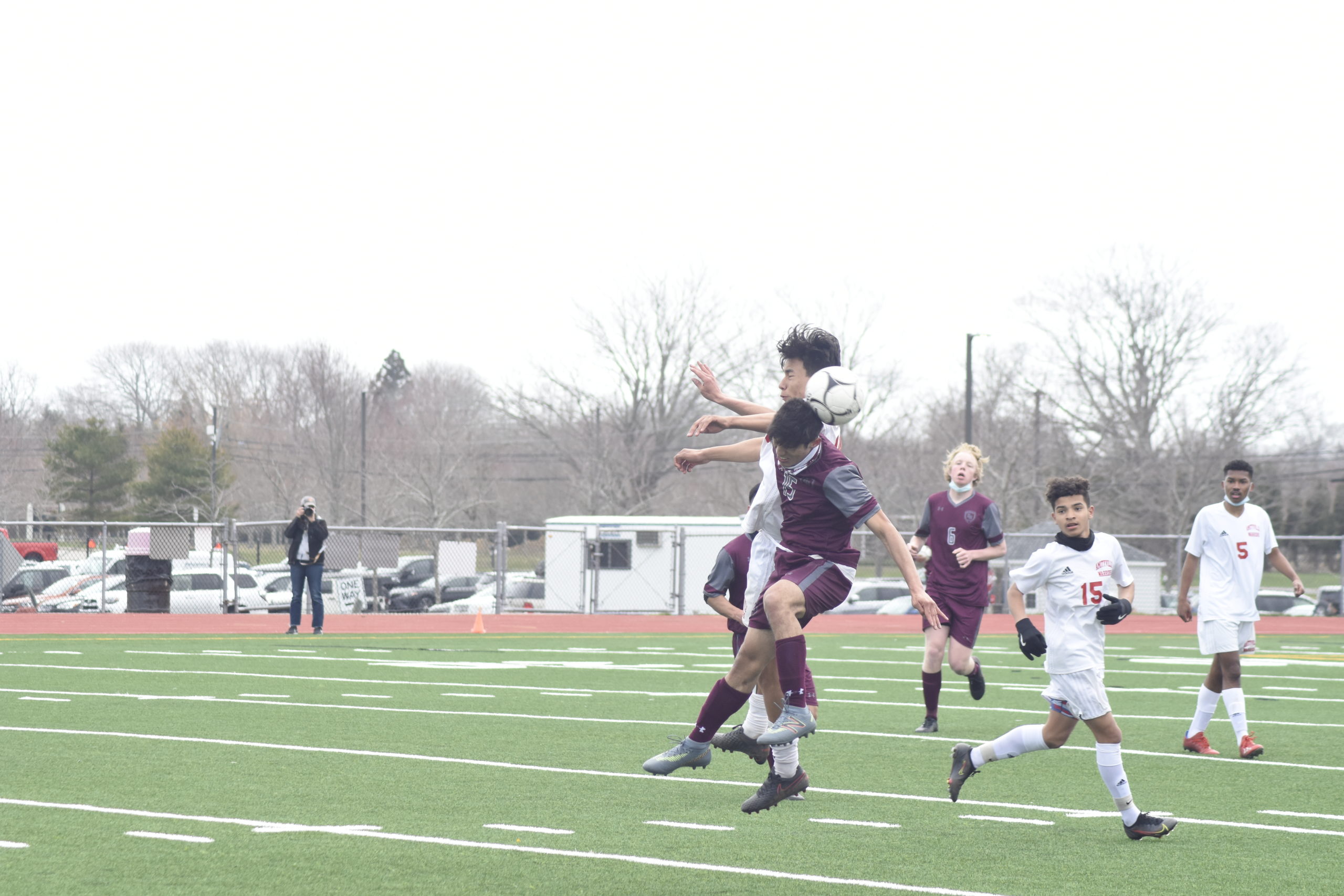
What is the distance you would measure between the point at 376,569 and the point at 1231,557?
24.8m

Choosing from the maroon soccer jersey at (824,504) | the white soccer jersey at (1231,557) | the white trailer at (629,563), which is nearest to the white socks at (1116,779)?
the maroon soccer jersey at (824,504)

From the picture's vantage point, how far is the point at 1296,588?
10875 mm

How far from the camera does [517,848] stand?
6.07 metres

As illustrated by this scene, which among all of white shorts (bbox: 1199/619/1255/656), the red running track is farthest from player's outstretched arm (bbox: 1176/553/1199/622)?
the red running track

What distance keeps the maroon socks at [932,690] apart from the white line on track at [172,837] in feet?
19.3

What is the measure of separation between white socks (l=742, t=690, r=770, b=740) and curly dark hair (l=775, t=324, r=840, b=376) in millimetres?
1833

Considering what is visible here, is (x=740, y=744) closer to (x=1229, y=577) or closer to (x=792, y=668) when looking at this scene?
(x=792, y=668)

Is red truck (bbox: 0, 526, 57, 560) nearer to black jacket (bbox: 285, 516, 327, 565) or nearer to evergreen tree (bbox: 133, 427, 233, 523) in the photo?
evergreen tree (bbox: 133, 427, 233, 523)

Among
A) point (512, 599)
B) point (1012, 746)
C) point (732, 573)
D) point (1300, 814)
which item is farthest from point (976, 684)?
point (512, 599)

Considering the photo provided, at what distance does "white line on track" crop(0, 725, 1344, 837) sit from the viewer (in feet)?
22.6

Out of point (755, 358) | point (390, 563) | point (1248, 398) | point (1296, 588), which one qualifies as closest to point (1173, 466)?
point (1248, 398)

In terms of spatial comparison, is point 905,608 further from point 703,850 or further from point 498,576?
point 703,850

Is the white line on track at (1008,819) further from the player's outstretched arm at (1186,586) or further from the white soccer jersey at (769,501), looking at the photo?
the player's outstretched arm at (1186,586)

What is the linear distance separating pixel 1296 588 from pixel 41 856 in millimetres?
8698
